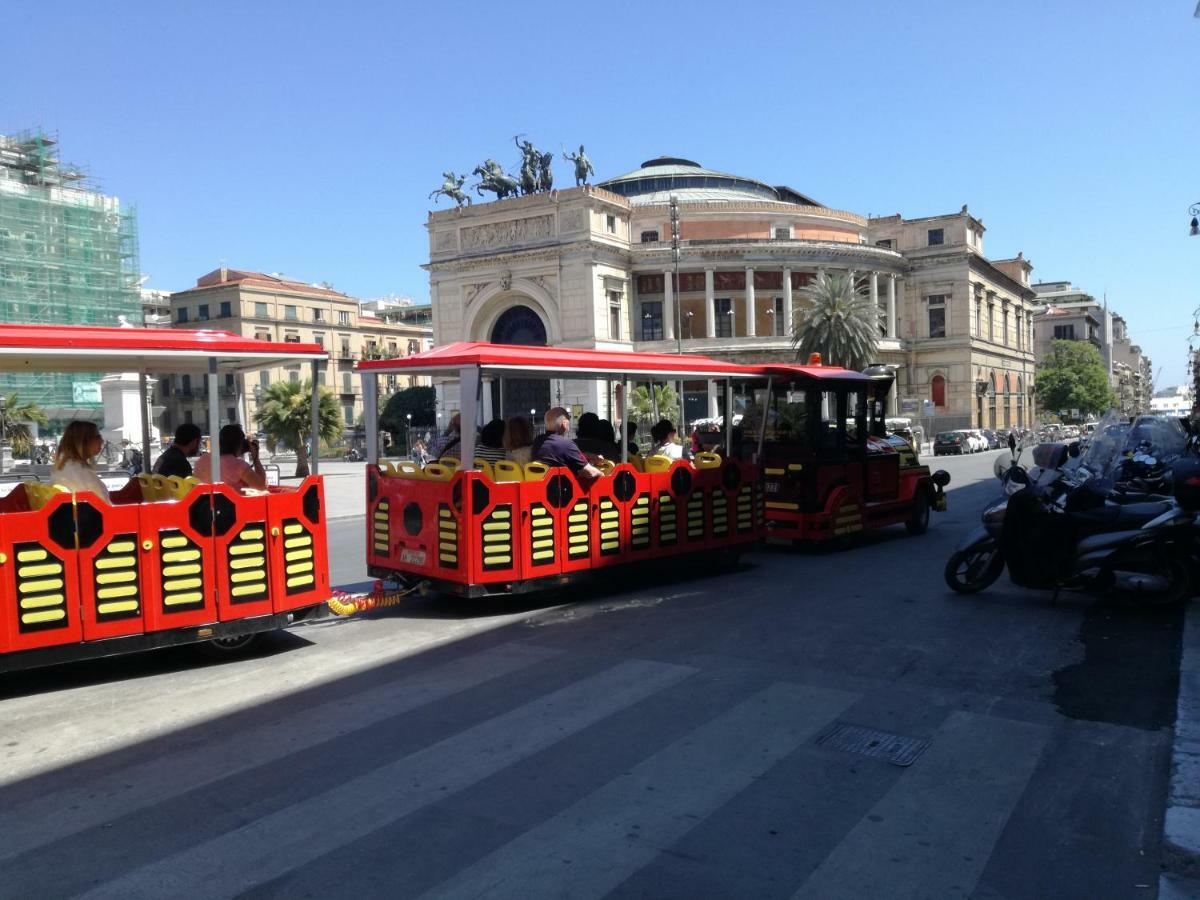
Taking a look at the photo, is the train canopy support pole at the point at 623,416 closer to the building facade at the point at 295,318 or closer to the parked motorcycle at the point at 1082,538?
the parked motorcycle at the point at 1082,538

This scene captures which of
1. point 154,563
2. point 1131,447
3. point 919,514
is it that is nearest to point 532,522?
point 154,563

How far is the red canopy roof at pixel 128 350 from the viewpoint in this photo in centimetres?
644

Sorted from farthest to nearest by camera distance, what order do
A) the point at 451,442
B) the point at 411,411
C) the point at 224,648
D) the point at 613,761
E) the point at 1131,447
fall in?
the point at 411,411, the point at 1131,447, the point at 451,442, the point at 224,648, the point at 613,761

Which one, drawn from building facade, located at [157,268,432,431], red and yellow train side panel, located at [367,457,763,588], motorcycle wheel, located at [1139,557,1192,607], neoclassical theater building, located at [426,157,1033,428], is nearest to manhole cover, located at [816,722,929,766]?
red and yellow train side panel, located at [367,457,763,588]

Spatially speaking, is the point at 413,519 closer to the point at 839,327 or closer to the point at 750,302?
the point at 839,327

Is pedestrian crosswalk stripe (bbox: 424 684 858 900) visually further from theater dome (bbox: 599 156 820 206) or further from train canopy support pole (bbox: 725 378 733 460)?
theater dome (bbox: 599 156 820 206)

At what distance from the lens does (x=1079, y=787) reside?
→ 4.63 metres

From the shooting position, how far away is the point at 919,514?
46.8 feet

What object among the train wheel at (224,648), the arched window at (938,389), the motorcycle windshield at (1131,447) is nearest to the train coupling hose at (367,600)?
the train wheel at (224,648)

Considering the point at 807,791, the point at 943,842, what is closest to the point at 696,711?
the point at 807,791

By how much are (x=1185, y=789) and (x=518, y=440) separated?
6.39 metres

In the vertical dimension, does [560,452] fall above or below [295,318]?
below

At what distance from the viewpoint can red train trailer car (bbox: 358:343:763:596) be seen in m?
8.54

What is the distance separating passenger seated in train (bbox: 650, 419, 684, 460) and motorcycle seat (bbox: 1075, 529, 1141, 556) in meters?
4.20
